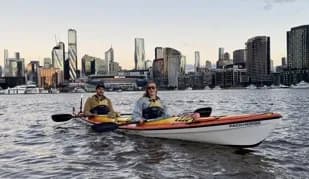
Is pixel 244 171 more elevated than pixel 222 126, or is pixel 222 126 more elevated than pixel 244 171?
pixel 222 126

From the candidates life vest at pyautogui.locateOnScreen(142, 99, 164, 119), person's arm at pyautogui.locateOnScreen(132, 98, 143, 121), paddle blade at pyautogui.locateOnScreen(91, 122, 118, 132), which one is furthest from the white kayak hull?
paddle blade at pyautogui.locateOnScreen(91, 122, 118, 132)

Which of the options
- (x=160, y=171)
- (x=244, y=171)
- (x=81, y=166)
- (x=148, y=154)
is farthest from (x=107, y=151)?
(x=244, y=171)

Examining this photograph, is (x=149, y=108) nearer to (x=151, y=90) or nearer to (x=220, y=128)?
(x=151, y=90)

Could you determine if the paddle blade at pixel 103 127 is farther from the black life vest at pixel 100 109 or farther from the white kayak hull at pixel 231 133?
the black life vest at pixel 100 109

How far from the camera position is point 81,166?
1187 cm

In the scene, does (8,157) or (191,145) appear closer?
(8,157)

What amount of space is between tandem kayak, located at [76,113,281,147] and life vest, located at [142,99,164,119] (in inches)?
20.1

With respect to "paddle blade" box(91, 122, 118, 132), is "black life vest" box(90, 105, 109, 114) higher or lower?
higher

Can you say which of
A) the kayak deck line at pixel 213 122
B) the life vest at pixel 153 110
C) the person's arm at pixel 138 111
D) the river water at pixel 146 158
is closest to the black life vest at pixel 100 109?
the river water at pixel 146 158

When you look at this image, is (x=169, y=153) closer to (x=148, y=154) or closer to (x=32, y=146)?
(x=148, y=154)

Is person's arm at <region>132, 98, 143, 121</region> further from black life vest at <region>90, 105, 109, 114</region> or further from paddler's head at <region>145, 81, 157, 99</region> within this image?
black life vest at <region>90, 105, 109, 114</region>

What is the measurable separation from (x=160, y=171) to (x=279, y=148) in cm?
573

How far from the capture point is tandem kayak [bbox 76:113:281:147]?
12.6m

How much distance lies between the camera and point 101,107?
20375mm
